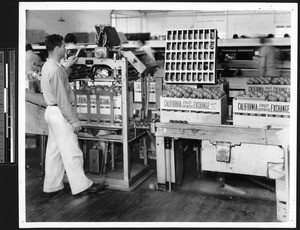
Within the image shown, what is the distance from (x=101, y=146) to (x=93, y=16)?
9.84 m

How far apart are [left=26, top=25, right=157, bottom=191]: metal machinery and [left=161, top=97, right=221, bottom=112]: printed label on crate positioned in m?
0.44

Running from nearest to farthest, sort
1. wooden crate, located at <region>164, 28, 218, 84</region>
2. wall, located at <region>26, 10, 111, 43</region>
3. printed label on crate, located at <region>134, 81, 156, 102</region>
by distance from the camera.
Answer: wooden crate, located at <region>164, 28, 218, 84</region>
printed label on crate, located at <region>134, 81, 156, 102</region>
wall, located at <region>26, 10, 111, 43</region>

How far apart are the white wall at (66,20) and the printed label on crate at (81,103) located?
26.7 ft

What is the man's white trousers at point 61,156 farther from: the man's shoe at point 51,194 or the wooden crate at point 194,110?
the wooden crate at point 194,110

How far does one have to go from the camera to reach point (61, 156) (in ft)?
15.4

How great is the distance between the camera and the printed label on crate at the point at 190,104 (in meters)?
4.55

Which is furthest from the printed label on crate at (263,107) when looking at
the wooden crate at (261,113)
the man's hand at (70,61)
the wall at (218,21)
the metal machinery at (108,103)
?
the wall at (218,21)

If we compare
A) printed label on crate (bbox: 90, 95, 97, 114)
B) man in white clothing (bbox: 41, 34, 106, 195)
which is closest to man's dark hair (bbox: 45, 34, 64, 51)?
man in white clothing (bbox: 41, 34, 106, 195)

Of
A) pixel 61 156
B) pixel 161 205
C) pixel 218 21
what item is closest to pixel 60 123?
pixel 61 156

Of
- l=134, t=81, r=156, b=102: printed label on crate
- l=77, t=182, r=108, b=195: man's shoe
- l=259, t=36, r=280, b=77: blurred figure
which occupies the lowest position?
l=77, t=182, r=108, b=195: man's shoe

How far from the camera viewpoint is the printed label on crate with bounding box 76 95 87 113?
195 inches

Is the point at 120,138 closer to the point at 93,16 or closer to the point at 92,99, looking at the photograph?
the point at 92,99

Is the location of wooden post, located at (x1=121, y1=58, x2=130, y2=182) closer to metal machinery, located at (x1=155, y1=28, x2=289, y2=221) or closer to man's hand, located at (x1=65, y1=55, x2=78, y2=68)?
metal machinery, located at (x1=155, y1=28, x2=289, y2=221)

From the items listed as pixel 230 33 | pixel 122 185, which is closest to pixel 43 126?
pixel 122 185
